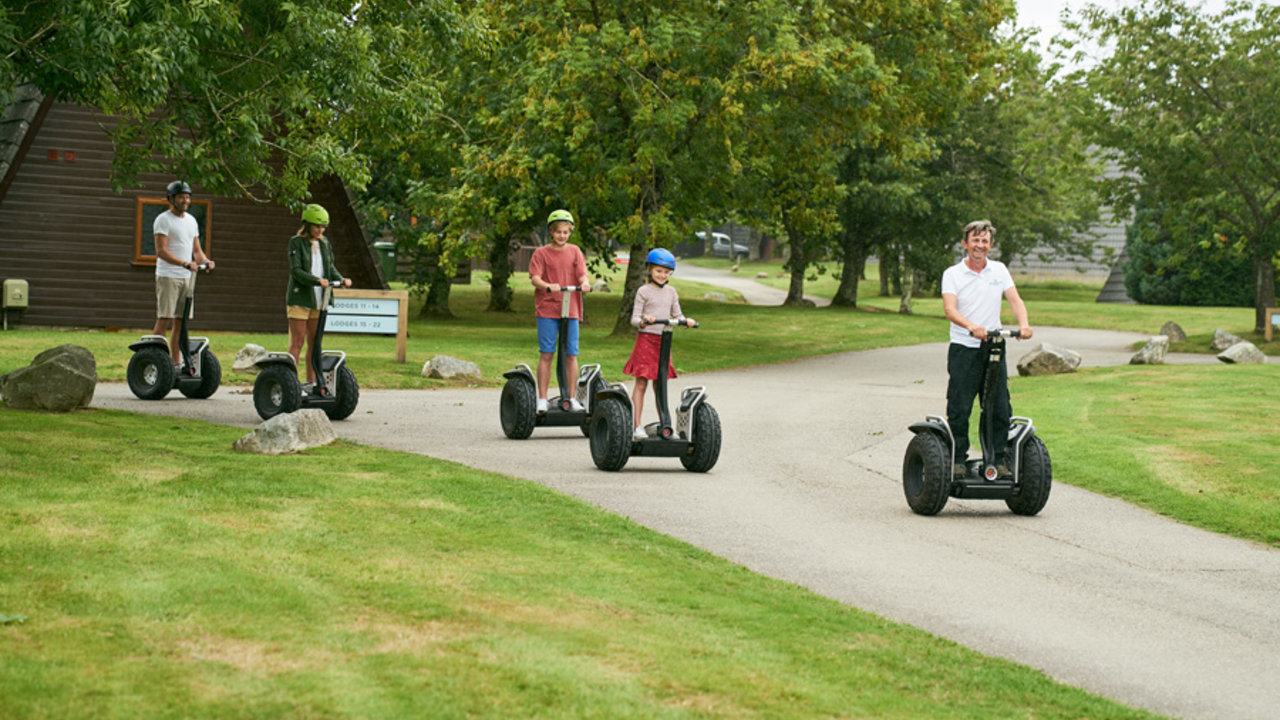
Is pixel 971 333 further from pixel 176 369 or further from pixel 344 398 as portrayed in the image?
pixel 176 369

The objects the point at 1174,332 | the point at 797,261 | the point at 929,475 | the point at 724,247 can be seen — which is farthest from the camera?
the point at 724,247

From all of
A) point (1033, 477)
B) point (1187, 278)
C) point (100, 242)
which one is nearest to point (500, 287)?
point (100, 242)

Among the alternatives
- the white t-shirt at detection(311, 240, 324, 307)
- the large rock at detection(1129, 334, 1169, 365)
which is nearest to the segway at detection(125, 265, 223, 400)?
the white t-shirt at detection(311, 240, 324, 307)


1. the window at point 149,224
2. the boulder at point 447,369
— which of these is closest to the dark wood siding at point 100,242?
the window at point 149,224

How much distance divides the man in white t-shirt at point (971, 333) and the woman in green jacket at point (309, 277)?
21.5 ft

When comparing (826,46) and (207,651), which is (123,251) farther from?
(207,651)

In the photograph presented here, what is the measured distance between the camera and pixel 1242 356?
28938 mm

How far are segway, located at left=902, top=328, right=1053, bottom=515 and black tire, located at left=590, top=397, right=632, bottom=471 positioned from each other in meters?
2.35

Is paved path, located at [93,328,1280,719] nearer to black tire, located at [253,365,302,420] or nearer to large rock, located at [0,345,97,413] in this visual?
black tire, located at [253,365,302,420]

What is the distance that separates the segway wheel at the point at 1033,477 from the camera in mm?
10352

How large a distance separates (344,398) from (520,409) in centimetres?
214

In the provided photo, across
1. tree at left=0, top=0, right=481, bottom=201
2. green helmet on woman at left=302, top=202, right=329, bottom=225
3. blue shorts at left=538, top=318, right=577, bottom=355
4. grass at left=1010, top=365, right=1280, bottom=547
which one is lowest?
grass at left=1010, top=365, right=1280, bottom=547

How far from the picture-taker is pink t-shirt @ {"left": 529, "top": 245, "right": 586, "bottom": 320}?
13509mm

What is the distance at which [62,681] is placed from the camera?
193 inches
